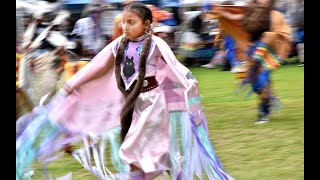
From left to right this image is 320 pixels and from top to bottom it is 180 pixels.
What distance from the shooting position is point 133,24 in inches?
169

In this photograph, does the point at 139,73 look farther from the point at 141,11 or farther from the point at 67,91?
the point at 67,91

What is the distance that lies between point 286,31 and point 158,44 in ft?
6.35

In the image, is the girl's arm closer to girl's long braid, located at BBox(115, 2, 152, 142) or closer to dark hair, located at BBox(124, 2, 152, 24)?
girl's long braid, located at BBox(115, 2, 152, 142)

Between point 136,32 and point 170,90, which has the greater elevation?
point 136,32

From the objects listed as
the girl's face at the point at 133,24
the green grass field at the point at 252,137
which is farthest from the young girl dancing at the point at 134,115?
the green grass field at the point at 252,137

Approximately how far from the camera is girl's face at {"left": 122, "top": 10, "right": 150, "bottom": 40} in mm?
4293

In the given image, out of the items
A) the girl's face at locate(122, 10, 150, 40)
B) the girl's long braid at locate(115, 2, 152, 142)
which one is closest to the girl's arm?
the girl's long braid at locate(115, 2, 152, 142)

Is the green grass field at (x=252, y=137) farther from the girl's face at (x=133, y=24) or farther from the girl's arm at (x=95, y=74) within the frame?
the girl's face at (x=133, y=24)

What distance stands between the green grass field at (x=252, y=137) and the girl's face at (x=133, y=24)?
3.55ft

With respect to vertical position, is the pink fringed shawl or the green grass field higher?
the pink fringed shawl

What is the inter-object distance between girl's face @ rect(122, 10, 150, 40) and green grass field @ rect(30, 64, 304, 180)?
42.6 inches

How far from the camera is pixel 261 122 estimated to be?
627cm

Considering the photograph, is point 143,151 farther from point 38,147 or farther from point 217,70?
point 217,70
